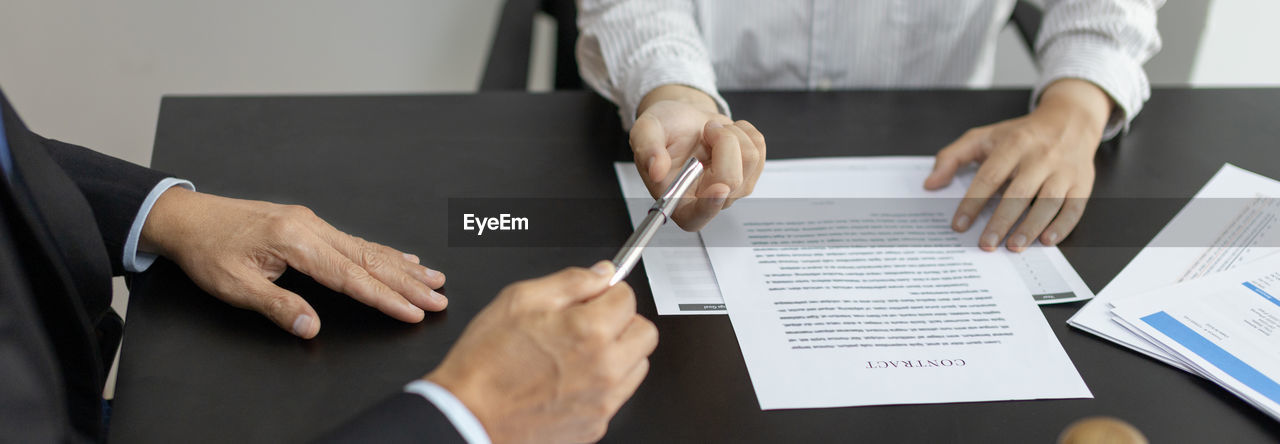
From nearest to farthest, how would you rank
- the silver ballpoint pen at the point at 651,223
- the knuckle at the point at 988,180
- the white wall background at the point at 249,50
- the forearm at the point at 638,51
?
the silver ballpoint pen at the point at 651,223, the knuckle at the point at 988,180, the forearm at the point at 638,51, the white wall background at the point at 249,50

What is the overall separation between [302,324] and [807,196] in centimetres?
53

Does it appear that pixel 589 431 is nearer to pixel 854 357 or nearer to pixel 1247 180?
pixel 854 357

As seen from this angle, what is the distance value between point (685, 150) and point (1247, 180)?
2.17 ft

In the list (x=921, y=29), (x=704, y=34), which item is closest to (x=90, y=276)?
(x=704, y=34)

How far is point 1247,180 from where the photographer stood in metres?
1.01

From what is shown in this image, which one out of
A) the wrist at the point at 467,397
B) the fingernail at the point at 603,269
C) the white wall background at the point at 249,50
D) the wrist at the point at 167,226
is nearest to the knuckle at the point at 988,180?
the fingernail at the point at 603,269

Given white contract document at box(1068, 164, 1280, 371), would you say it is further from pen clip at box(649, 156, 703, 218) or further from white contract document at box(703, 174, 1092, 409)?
pen clip at box(649, 156, 703, 218)

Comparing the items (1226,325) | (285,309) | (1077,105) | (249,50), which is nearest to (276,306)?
(285,309)

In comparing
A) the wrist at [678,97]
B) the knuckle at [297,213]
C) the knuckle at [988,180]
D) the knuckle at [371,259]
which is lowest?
the knuckle at [988,180]

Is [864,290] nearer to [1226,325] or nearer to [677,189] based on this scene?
[677,189]

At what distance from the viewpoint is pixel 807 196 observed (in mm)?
953

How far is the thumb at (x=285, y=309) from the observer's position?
701 mm

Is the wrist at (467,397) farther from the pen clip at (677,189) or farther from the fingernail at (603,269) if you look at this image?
the pen clip at (677,189)

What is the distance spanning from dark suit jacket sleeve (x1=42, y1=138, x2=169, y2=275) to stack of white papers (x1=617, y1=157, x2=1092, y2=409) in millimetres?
472
